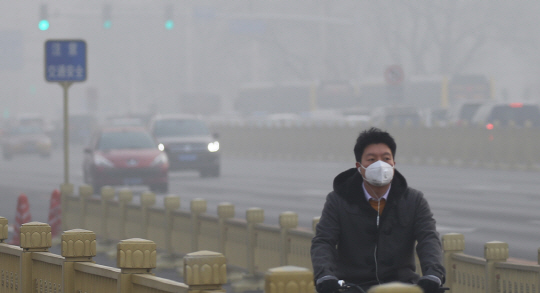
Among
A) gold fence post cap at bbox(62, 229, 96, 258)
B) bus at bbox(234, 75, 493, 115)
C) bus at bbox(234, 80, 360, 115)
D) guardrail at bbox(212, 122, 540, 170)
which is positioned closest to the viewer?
gold fence post cap at bbox(62, 229, 96, 258)

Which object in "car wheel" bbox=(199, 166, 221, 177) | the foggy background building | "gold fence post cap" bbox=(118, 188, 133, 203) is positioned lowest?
"gold fence post cap" bbox=(118, 188, 133, 203)

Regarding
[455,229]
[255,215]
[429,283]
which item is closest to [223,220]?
[255,215]

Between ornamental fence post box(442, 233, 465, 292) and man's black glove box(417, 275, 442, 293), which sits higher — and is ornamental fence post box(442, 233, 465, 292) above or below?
below

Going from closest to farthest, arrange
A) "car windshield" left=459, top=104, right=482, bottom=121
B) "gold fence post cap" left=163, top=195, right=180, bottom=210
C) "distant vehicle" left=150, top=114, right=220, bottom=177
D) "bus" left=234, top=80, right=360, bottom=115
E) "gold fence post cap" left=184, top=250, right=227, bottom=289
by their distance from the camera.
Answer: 1. "gold fence post cap" left=184, top=250, right=227, bottom=289
2. "gold fence post cap" left=163, top=195, right=180, bottom=210
3. "distant vehicle" left=150, top=114, right=220, bottom=177
4. "car windshield" left=459, top=104, right=482, bottom=121
5. "bus" left=234, top=80, right=360, bottom=115

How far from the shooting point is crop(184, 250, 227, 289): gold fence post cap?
464 cm

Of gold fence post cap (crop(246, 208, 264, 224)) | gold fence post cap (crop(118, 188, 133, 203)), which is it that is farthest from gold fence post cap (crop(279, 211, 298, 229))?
gold fence post cap (crop(118, 188, 133, 203))

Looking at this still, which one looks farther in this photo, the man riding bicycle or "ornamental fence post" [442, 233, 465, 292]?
"ornamental fence post" [442, 233, 465, 292]

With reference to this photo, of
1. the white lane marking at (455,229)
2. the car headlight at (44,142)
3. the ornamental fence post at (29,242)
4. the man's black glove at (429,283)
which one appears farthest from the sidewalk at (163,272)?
the car headlight at (44,142)

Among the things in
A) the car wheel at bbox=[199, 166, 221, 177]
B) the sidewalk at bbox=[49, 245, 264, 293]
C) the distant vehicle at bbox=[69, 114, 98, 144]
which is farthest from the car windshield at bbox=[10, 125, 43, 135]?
the sidewalk at bbox=[49, 245, 264, 293]

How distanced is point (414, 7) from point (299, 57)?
1253 cm

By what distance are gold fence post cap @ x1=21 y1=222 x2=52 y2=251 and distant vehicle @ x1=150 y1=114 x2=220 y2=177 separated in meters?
22.1

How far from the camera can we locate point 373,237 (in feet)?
17.0

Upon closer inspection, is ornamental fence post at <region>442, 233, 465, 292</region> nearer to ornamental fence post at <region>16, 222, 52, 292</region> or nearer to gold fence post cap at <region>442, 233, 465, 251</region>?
gold fence post cap at <region>442, 233, 465, 251</region>

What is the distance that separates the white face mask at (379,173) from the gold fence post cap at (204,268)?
0.85 metres
